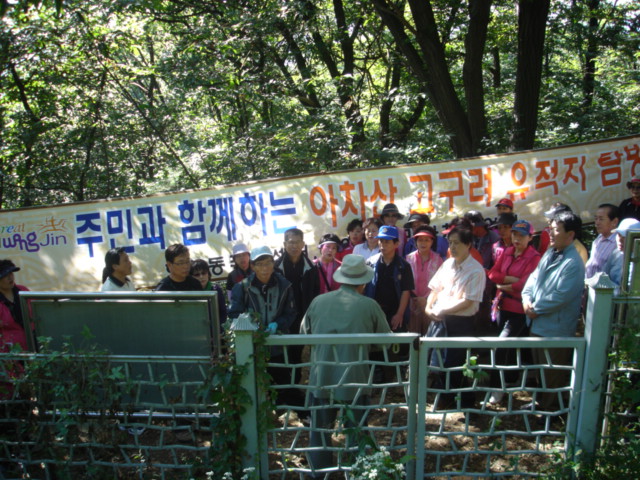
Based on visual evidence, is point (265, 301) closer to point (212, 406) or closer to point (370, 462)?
point (212, 406)

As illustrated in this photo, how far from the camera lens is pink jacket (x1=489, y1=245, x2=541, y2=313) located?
469 cm

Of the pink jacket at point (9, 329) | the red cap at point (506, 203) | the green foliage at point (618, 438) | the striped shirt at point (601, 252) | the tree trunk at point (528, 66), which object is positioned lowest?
the green foliage at point (618, 438)

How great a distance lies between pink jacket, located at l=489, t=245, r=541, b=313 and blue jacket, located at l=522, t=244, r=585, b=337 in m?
0.47

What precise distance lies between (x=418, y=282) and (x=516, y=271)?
37.5 inches

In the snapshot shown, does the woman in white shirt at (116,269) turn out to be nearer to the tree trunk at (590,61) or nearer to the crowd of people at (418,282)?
the crowd of people at (418,282)

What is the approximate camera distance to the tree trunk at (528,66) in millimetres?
7273

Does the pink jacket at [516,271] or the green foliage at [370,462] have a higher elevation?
the pink jacket at [516,271]

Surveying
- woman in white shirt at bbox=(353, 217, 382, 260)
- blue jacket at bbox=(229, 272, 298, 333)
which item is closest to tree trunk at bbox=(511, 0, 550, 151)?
woman in white shirt at bbox=(353, 217, 382, 260)

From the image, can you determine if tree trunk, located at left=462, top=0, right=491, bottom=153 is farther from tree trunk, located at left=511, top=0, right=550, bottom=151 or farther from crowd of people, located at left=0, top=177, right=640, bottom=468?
crowd of people, located at left=0, top=177, right=640, bottom=468

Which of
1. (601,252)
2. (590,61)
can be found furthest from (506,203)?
(590,61)

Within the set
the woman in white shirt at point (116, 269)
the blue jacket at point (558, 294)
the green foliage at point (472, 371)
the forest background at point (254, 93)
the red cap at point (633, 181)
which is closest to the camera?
the green foliage at point (472, 371)

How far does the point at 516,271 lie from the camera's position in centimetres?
479

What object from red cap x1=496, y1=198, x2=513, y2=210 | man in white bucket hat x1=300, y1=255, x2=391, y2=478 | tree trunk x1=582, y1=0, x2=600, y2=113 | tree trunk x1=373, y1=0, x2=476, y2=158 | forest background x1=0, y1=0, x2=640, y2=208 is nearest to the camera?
man in white bucket hat x1=300, y1=255, x2=391, y2=478

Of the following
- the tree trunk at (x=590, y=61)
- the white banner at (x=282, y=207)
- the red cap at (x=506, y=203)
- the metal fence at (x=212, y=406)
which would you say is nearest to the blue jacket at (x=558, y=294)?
the metal fence at (x=212, y=406)
